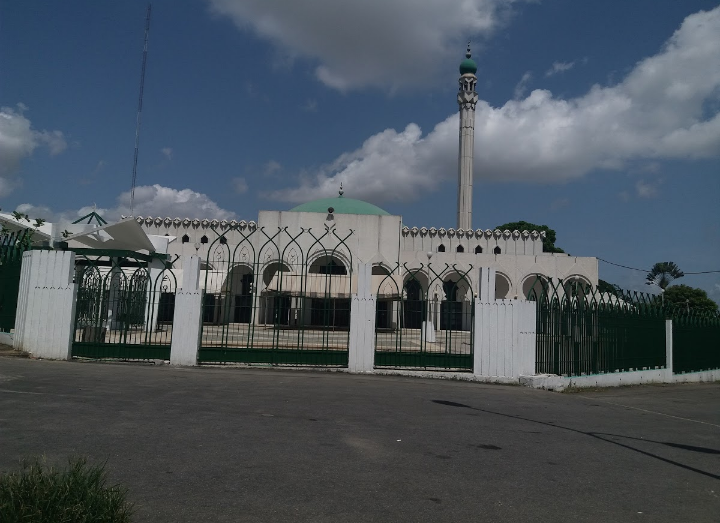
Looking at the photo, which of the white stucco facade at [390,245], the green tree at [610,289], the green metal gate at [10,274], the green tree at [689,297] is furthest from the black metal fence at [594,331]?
the green tree at [689,297]

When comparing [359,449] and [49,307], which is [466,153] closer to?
[49,307]

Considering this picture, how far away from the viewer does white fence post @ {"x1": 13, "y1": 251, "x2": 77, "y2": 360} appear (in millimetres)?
11586

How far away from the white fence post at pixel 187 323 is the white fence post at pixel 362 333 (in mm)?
3263

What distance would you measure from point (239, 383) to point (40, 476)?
6334 mm

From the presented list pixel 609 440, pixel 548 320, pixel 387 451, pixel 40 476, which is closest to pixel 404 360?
pixel 548 320

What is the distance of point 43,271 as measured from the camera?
11742 mm

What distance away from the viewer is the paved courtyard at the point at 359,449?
4008 mm

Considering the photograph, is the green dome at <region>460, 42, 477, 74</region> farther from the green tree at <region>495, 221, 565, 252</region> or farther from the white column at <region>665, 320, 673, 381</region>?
the white column at <region>665, 320, 673, 381</region>

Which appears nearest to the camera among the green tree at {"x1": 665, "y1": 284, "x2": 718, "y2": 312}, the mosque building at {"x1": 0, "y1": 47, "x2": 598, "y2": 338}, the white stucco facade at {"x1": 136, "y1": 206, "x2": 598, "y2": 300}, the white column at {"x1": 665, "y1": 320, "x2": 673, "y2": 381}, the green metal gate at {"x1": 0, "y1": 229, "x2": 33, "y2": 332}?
the green metal gate at {"x1": 0, "y1": 229, "x2": 33, "y2": 332}

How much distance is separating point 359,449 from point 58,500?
2987 millimetres

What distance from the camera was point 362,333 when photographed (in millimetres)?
11633

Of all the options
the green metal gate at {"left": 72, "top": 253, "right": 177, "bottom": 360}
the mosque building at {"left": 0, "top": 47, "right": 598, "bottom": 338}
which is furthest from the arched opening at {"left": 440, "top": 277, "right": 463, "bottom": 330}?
the mosque building at {"left": 0, "top": 47, "right": 598, "bottom": 338}

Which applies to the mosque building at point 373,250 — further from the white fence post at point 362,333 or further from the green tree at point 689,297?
the green tree at point 689,297

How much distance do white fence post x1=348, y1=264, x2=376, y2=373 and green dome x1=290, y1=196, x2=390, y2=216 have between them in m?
27.2
